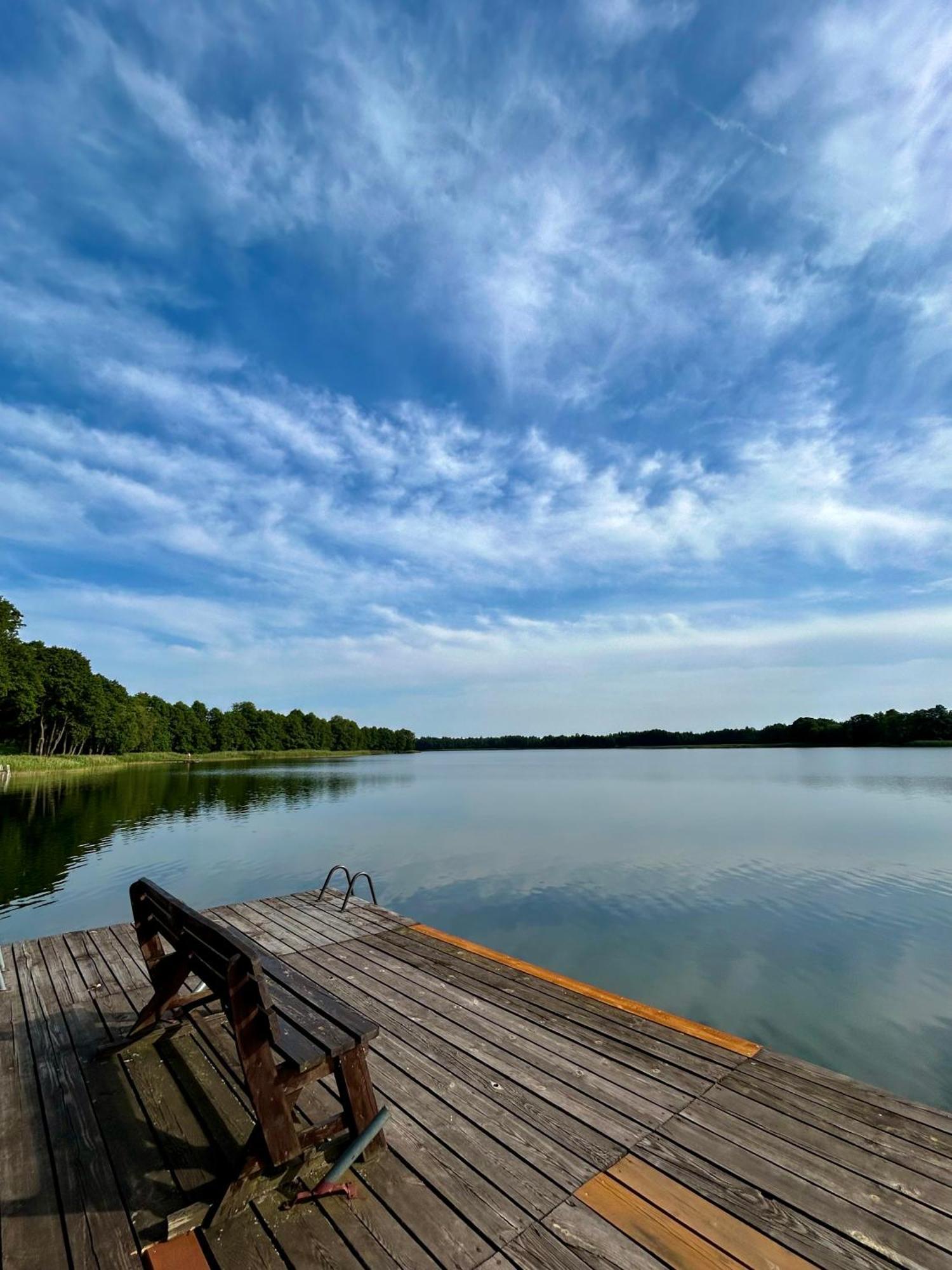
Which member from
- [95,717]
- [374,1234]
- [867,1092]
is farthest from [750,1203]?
[95,717]

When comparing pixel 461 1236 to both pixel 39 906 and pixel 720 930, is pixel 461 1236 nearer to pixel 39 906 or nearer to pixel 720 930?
pixel 720 930

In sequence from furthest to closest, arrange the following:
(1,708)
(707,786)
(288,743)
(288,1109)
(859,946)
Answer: (288,743), (1,708), (707,786), (859,946), (288,1109)

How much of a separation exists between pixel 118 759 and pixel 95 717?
22.2 feet

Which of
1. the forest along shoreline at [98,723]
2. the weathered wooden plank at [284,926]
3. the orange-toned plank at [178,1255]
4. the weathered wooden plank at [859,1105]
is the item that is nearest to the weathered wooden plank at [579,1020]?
the weathered wooden plank at [859,1105]

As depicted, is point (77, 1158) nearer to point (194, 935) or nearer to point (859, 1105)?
point (194, 935)

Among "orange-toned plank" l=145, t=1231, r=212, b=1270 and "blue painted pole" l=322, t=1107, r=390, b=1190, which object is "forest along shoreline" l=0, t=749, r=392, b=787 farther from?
"blue painted pole" l=322, t=1107, r=390, b=1190

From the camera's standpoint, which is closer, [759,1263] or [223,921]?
[759,1263]

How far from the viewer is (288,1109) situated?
2859 mm

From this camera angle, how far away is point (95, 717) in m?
59.5

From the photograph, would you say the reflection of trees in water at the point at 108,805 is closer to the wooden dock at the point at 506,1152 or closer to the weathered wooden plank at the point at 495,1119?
the wooden dock at the point at 506,1152

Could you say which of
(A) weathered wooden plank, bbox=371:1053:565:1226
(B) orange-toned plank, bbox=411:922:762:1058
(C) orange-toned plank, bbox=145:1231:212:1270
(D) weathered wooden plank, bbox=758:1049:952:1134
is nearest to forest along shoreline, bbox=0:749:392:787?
(B) orange-toned plank, bbox=411:922:762:1058

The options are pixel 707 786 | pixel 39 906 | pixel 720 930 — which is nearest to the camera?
pixel 720 930

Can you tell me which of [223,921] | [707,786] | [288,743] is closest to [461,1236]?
[223,921]

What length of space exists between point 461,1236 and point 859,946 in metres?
9.29
